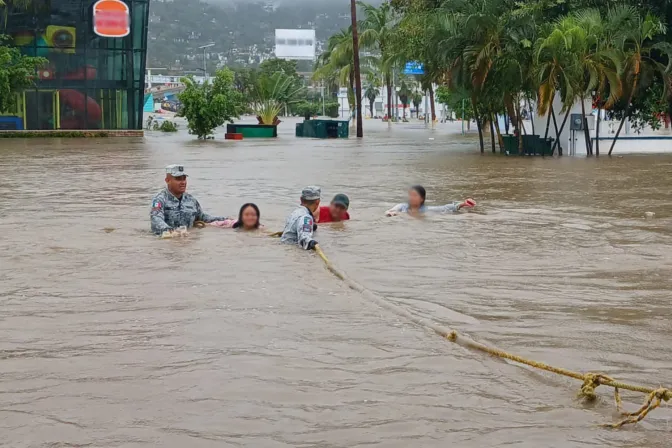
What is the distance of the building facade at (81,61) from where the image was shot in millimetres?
50750

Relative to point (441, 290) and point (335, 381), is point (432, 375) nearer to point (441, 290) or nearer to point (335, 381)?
point (335, 381)

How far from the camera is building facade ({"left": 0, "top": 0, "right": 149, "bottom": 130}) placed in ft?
167

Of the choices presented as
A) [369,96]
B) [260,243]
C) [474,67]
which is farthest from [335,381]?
[369,96]

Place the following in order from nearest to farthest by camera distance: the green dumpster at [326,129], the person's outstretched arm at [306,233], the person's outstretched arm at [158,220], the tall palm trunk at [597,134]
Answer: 1. the person's outstretched arm at [306,233]
2. the person's outstretched arm at [158,220]
3. the tall palm trunk at [597,134]
4. the green dumpster at [326,129]

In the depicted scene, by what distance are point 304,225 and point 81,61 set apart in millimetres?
42746

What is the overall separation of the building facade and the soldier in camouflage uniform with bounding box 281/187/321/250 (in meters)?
41.6

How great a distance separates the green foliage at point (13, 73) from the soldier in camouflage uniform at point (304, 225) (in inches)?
1446

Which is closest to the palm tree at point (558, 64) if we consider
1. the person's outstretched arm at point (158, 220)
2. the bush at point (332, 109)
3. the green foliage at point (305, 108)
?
the person's outstretched arm at point (158, 220)

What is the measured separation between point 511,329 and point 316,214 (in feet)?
21.2

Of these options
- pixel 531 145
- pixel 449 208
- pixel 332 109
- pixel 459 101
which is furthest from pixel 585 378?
pixel 332 109

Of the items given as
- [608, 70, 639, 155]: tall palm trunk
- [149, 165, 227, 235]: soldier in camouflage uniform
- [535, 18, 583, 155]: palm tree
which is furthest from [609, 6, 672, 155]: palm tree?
[149, 165, 227, 235]: soldier in camouflage uniform

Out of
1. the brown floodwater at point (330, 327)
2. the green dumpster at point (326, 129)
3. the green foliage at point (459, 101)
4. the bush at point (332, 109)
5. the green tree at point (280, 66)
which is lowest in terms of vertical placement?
the brown floodwater at point (330, 327)

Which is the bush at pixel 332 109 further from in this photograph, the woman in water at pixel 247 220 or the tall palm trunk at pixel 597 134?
the woman in water at pixel 247 220

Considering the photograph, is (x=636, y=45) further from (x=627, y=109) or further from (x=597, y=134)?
(x=597, y=134)
